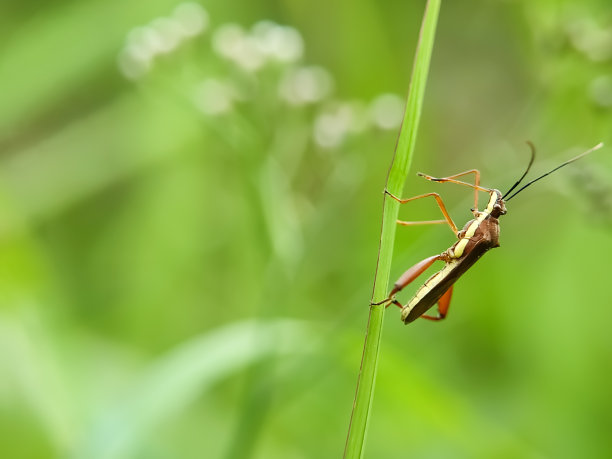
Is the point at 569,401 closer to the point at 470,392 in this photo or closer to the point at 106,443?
the point at 470,392

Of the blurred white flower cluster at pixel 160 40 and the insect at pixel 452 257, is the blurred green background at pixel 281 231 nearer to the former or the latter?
the blurred white flower cluster at pixel 160 40

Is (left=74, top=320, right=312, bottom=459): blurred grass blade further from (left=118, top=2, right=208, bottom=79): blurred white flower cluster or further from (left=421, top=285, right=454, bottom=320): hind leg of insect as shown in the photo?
(left=118, top=2, right=208, bottom=79): blurred white flower cluster

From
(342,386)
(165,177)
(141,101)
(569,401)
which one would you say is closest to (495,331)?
(569,401)

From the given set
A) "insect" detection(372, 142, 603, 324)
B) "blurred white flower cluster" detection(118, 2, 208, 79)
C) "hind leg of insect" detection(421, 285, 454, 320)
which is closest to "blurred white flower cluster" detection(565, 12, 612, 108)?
"insect" detection(372, 142, 603, 324)

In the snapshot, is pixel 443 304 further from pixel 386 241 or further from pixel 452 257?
pixel 386 241

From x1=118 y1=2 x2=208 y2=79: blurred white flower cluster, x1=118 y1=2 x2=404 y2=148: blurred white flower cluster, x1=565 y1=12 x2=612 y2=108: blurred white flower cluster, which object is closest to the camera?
x1=565 y1=12 x2=612 y2=108: blurred white flower cluster

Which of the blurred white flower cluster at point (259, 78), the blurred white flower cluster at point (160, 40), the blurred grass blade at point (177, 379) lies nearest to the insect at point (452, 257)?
the blurred grass blade at point (177, 379)

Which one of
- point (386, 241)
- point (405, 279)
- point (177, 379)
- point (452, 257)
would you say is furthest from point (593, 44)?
point (177, 379)
